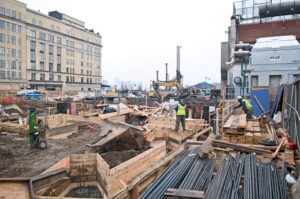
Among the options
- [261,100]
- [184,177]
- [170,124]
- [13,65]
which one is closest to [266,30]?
[261,100]

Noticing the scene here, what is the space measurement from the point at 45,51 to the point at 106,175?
57674 mm

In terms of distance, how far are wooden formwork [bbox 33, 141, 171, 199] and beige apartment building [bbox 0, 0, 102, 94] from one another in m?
43.7

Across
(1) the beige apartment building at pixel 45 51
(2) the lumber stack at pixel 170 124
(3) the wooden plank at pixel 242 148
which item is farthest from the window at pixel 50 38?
(3) the wooden plank at pixel 242 148

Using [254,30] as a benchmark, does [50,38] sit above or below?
above

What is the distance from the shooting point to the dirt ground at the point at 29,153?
689cm

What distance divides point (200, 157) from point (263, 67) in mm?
17599

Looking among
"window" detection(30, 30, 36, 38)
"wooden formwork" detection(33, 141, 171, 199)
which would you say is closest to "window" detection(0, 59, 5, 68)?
"window" detection(30, 30, 36, 38)

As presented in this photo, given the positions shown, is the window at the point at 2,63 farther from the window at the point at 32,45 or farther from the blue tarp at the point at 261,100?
the blue tarp at the point at 261,100

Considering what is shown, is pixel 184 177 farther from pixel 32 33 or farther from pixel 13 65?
pixel 32 33

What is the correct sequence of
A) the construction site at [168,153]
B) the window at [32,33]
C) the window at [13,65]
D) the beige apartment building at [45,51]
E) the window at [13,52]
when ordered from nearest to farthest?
the construction site at [168,153], the beige apartment building at [45,51], the window at [13,65], the window at [13,52], the window at [32,33]

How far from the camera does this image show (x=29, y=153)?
857cm

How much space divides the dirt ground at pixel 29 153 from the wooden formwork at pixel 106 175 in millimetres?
1461

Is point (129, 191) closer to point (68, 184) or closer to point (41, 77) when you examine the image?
point (68, 184)

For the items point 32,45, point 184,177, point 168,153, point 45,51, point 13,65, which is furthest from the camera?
point 45,51
